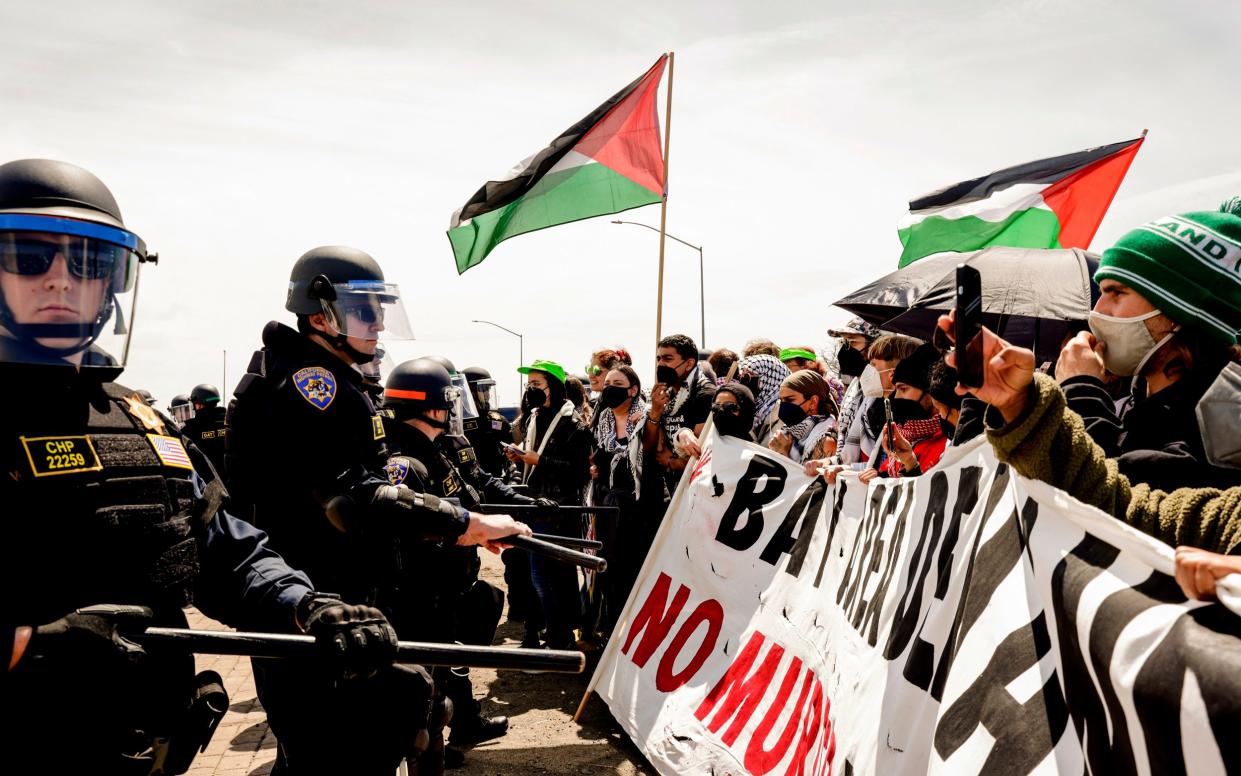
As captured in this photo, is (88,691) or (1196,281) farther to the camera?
(1196,281)

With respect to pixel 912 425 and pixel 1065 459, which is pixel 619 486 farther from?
pixel 1065 459

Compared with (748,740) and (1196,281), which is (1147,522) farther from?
(748,740)

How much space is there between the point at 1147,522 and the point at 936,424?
2418mm

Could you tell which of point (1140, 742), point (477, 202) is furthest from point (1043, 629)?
point (477, 202)

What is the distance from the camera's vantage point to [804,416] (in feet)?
21.0

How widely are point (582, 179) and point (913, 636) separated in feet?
18.7

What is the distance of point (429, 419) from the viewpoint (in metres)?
5.03

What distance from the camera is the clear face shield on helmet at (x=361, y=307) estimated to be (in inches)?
152

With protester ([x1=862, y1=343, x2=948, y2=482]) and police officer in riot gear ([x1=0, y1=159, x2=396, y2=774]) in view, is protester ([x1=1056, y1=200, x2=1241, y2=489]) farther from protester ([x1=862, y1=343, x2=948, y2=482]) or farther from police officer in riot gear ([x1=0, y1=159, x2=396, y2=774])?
police officer in riot gear ([x1=0, y1=159, x2=396, y2=774])

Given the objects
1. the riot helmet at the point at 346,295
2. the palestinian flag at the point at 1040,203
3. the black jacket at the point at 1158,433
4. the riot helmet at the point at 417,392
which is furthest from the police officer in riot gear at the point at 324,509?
the palestinian flag at the point at 1040,203

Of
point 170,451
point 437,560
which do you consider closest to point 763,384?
point 437,560

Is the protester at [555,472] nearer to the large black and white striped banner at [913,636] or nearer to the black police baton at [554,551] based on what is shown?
the large black and white striped banner at [913,636]

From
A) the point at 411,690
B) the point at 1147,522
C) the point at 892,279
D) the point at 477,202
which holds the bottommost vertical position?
the point at 411,690

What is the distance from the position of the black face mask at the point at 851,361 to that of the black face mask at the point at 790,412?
1.67 feet
